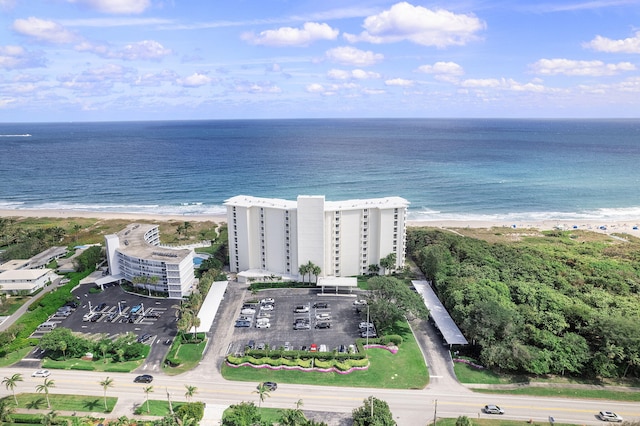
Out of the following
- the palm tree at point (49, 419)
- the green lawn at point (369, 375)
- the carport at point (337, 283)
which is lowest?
the green lawn at point (369, 375)

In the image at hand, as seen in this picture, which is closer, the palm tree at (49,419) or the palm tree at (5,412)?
the palm tree at (49,419)

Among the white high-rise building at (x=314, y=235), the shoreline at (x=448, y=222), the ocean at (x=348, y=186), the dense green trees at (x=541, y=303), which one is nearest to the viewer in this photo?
the dense green trees at (x=541, y=303)

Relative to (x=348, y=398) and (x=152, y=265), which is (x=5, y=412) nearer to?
(x=152, y=265)

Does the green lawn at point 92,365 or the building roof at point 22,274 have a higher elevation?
the building roof at point 22,274

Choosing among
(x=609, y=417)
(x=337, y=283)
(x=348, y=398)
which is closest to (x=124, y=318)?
(x=337, y=283)

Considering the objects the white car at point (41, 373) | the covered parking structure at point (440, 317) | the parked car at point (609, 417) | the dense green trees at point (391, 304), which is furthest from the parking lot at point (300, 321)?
the parked car at point (609, 417)

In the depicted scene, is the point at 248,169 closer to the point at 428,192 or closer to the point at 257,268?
the point at 428,192

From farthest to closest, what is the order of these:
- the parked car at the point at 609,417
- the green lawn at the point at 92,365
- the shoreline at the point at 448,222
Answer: the shoreline at the point at 448,222 → the green lawn at the point at 92,365 → the parked car at the point at 609,417

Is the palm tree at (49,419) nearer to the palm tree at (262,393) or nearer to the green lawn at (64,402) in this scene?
the green lawn at (64,402)
